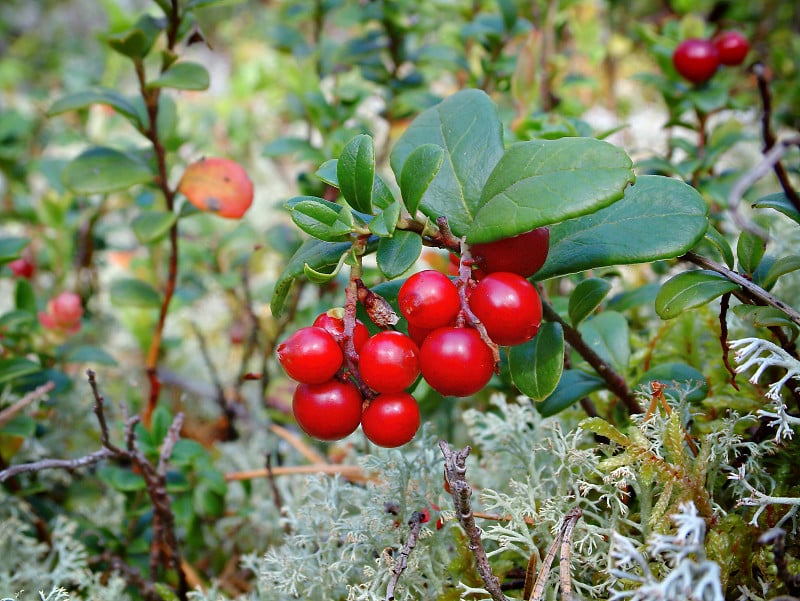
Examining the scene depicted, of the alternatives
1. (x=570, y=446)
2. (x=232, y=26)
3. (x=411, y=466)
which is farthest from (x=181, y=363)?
(x=232, y=26)

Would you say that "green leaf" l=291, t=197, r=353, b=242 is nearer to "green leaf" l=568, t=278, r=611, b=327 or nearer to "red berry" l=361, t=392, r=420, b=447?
"red berry" l=361, t=392, r=420, b=447

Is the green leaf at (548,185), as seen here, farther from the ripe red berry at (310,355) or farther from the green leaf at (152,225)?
the green leaf at (152,225)

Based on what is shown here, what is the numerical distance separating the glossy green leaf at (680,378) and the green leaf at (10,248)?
3.63ft

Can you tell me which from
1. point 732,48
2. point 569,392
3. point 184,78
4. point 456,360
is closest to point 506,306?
point 456,360

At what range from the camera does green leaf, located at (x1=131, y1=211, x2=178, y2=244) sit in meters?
1.30

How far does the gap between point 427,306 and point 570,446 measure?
41 cm

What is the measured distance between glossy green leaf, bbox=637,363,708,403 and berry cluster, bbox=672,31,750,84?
865 millimetres

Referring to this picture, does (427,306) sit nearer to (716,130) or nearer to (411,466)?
(411,466)

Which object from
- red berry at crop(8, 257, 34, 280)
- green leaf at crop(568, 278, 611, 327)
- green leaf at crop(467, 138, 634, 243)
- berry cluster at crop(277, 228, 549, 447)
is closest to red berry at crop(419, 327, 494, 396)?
berry cluster at crop(277, 228, 549, 447)

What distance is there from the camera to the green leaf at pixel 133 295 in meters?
1.50

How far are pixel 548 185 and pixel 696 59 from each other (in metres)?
1.07

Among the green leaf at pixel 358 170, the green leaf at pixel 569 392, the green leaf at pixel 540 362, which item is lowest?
the green leaf at pixel 569 392

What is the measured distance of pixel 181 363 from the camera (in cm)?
217

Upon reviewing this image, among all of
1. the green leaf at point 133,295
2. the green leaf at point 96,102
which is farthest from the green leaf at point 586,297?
the green leaf at point 133,295
